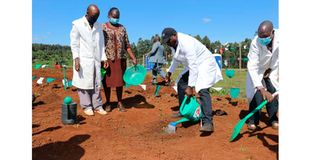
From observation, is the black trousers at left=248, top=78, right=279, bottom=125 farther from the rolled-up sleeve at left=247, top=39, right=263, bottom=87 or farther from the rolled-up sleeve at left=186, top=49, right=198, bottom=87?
the rolled-up sleeve at left=186, top=49, right=198, bottom=87

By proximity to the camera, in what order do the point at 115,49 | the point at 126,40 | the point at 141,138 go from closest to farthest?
the point at 141,138
the point at 115,49
the point at 126,40

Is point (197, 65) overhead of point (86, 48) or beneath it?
beneath

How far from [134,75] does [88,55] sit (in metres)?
1.07

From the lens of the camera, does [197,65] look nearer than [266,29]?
No

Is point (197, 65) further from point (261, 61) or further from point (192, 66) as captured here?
point (261, 61)

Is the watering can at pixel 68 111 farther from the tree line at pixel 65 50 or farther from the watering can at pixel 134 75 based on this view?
the tree line at pixel 65 50

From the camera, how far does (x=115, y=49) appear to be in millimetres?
5840

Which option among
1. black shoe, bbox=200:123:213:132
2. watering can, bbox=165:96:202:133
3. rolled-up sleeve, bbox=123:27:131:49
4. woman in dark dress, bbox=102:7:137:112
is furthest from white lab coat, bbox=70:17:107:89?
black shoe, bbox=200:123:213:132

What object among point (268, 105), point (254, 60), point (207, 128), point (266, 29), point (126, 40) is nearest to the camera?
point (266, 29)

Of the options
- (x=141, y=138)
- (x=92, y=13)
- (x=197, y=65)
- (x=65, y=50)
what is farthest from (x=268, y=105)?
(x=65, y=50)

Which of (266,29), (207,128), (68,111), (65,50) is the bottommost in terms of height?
(207,128)
